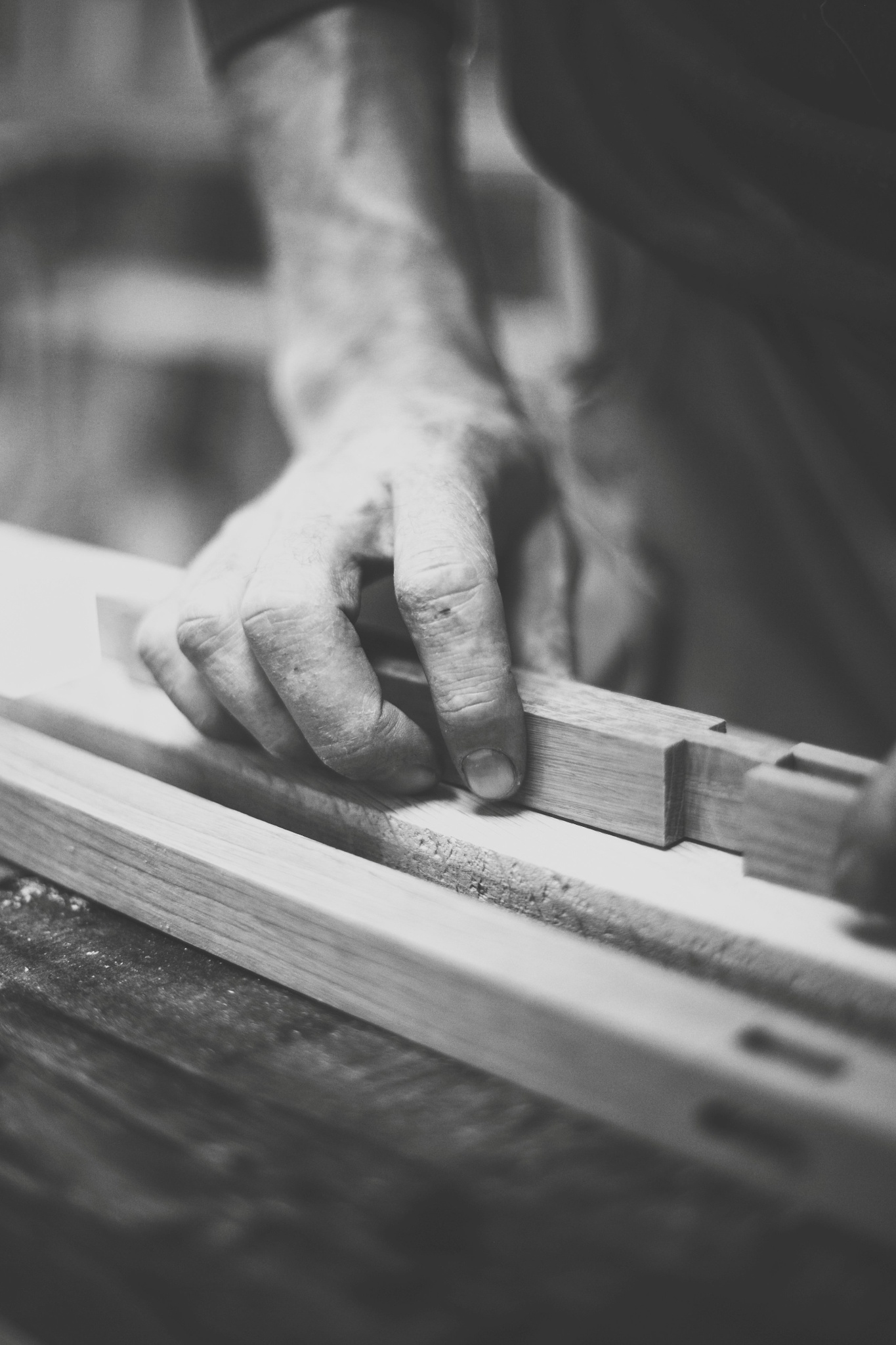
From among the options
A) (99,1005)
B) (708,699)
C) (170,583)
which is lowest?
(708,699)

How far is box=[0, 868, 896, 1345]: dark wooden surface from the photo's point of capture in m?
0.50

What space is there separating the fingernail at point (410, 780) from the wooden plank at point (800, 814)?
237mm

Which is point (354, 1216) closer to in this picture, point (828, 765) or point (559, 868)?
point (559, 868)

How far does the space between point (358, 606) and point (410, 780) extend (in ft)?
0.46

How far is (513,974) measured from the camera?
0.61 m

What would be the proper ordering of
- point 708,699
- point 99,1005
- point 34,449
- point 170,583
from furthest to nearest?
1. point 34,449
2. point 708,699
3. point 170,583
4. point 99,1005

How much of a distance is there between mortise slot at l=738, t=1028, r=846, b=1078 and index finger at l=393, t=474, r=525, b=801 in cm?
29

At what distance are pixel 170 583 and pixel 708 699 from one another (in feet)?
2.97

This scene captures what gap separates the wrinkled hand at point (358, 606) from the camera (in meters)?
0.80

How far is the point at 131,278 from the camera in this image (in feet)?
12.7

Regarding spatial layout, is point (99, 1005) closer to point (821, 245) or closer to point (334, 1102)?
point (334, 1102)

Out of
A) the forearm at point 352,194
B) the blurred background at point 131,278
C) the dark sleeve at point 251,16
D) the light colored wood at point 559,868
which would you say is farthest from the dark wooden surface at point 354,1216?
the blurred background at point 131,278

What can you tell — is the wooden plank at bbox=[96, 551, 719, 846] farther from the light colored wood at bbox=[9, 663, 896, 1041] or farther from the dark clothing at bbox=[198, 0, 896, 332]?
the dark clothing at bbox=[198, 0, 896, 332]

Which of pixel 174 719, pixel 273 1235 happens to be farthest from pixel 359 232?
pixel 273 1235
